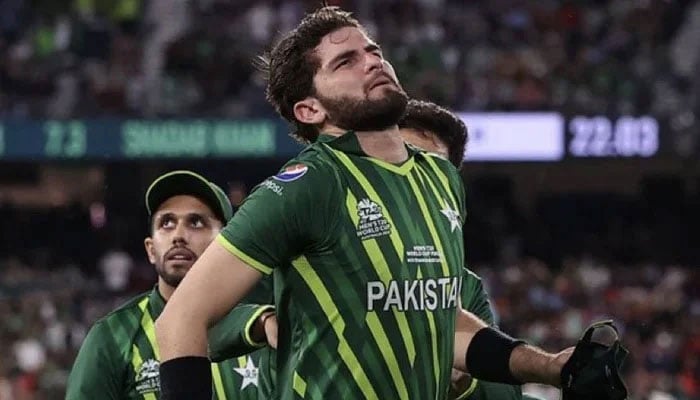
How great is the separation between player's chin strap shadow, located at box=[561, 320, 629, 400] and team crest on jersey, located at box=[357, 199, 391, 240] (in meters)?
0.52

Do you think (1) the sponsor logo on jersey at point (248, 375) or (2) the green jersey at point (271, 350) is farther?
(1) the sponsor logo on jersey at point (248, 375)

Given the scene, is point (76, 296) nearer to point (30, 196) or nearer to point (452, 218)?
point (30, 196)

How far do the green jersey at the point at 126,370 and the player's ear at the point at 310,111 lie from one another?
1197 millimetres

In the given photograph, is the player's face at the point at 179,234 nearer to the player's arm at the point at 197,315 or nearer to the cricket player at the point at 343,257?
the cricket player at the point at 343,257

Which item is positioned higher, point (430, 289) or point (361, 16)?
point (361, 16)

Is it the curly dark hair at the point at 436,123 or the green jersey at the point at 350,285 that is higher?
the curly dark hair at the point at 436,123

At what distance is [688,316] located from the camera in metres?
16.6

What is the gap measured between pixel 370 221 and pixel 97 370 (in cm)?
144

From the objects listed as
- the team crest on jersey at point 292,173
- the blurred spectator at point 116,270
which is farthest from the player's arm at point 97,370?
the blurred spectator at point 116,270

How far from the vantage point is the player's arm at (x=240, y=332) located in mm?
4113

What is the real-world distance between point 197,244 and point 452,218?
4.46 ft

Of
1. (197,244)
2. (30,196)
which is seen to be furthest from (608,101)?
(197,244)

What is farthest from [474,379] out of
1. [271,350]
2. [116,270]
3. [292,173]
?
[116,270]

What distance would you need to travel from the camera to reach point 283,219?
3613mm
